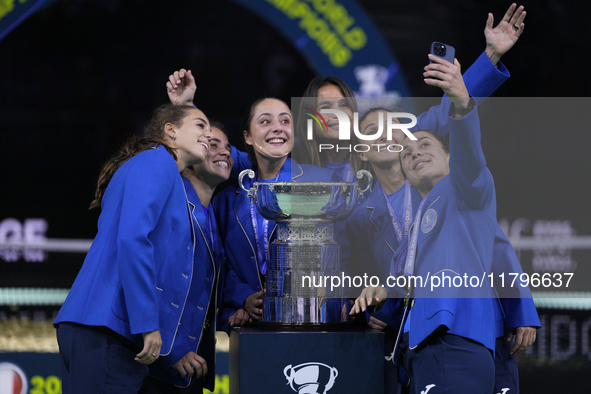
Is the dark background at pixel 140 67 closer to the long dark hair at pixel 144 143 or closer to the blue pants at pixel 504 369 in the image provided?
the long dark hair at pixel 144 143

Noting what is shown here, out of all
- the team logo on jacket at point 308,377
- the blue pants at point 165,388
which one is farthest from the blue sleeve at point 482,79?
the blue pants at point 165,388

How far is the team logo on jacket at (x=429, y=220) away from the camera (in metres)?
2.12

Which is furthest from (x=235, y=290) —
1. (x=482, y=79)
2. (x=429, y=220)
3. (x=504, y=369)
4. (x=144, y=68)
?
(x=144, y=68)

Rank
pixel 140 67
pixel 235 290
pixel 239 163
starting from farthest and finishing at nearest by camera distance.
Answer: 1. pixel 140 67
2. pixel 239 163
3. pixel 235 290

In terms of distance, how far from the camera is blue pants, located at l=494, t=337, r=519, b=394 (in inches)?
87.1

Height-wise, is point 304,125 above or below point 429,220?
above

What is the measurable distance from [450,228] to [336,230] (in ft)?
2.41

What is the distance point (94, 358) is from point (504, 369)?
1.43 m

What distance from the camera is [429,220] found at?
7.00 feet

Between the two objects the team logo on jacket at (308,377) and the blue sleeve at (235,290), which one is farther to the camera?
the blue sleeve at (235,290)

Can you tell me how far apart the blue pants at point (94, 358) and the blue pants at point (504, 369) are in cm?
130

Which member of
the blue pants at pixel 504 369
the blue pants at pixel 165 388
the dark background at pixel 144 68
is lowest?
the blue pants at pixel 165 388

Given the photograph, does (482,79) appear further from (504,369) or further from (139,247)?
(139,247)

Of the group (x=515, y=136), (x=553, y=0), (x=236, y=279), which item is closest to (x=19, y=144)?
Result: (x=236, y=279)
